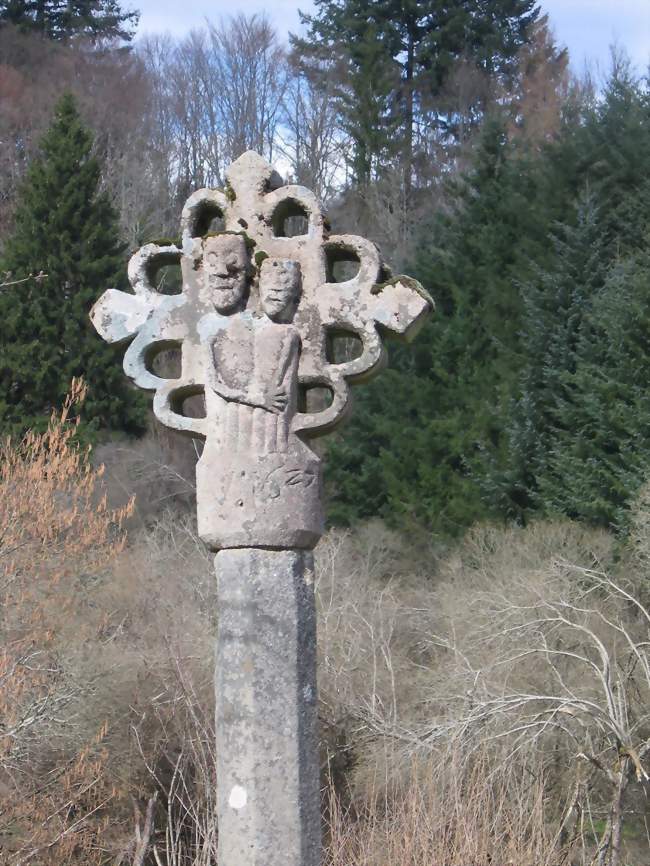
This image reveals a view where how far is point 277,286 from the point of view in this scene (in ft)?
14.7

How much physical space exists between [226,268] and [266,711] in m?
1.63

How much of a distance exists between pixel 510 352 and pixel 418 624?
22.3 feet

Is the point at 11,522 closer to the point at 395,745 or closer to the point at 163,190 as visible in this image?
the point at 395,745

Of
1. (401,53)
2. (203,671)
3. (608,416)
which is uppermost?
(401,53)

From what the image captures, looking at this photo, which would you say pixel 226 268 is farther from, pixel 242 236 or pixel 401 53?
pixel 401 53

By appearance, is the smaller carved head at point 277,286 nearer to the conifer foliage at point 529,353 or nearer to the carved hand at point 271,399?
the carved hand at point 271,399

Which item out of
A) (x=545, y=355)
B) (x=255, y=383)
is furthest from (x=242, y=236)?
(x=545, y=355)

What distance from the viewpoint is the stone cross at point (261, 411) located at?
4.21 m

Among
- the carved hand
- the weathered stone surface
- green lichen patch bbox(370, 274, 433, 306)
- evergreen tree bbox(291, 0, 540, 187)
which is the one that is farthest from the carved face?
evergreen tree bbox(291, 0, 540, 187)

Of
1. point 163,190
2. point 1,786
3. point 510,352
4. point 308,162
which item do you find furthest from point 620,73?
point 1,786

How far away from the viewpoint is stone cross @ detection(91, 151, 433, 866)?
4211 millimetres

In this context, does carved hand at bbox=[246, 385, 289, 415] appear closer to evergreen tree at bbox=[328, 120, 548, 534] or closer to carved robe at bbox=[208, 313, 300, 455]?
carved robe at bbox=[208, 313, 300, 455]

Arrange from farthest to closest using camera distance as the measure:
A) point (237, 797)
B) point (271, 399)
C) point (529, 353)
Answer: point (529, 353), point (271, 399), point (237, 797)

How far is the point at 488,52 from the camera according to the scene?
31.7m
